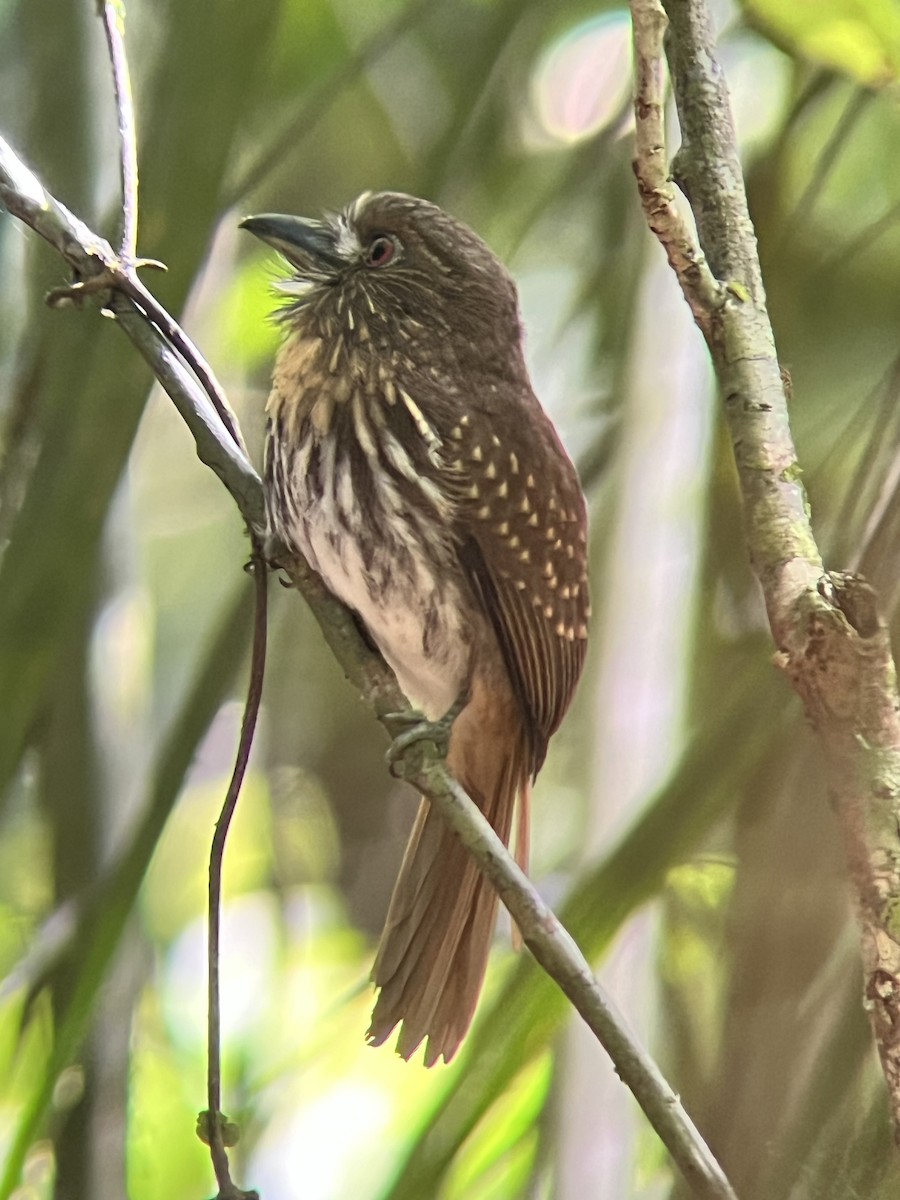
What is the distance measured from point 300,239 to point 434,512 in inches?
11.7

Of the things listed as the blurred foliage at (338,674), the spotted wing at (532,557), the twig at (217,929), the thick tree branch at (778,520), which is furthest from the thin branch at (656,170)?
the twig at (217,929)

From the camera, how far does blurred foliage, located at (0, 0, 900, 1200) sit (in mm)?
1183

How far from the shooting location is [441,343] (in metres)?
1.12

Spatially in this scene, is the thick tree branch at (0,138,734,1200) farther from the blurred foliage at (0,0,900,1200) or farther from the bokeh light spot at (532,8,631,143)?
the bokeh light spot at (532,8,631,143)

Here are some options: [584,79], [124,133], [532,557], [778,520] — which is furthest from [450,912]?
[584,79]

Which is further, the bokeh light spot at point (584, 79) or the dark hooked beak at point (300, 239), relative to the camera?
the bokeh light spot at point (584, 79)

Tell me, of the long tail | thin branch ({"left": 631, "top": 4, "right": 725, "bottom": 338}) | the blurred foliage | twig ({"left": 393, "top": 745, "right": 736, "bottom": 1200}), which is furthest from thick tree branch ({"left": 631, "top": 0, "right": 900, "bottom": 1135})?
the long tail

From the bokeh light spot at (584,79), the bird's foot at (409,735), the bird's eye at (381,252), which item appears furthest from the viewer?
the bokeh light spot at (584,79)

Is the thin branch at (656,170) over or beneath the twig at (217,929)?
over

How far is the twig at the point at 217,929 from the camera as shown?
897 mm

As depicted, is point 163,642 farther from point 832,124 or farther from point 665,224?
point 832,124

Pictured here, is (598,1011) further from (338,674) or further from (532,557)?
(338,674)

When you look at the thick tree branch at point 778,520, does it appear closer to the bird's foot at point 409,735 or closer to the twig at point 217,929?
the bird's foot at point 409,735

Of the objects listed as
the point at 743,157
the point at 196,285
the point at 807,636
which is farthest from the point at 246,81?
the point at 807,636
